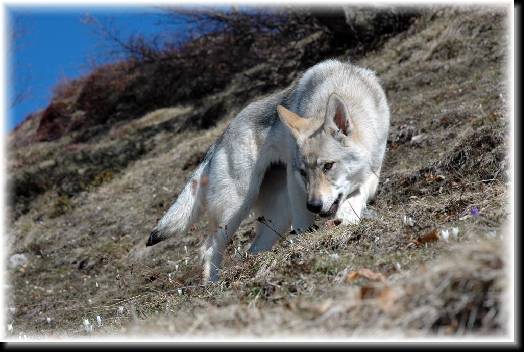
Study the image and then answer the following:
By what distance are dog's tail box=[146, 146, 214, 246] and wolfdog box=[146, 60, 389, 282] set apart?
0.4 inches

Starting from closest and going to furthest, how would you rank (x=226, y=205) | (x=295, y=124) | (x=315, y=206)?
1. (x=315, y=206)
2. (x=295, y=124)
3. (x=226, y=205)

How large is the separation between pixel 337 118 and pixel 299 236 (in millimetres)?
1428

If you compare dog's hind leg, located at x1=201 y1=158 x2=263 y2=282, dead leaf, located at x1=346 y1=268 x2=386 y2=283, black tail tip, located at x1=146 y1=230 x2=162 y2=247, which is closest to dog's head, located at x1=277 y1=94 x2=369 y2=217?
dog's hind leg, located at x1=201 y1=158 x2=263 y2=282

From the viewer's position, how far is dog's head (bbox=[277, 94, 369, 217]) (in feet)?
20.5

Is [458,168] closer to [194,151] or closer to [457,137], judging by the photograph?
[457,137]

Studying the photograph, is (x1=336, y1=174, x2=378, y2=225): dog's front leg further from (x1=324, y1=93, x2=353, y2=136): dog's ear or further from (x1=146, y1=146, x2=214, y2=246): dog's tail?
(x1=146, y1=146, x2=214, y2=246): dog's tail

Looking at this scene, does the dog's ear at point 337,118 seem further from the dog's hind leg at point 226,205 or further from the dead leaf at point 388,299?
the dead leaf at point 388,299

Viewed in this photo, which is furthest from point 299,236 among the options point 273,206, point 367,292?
point 367,292

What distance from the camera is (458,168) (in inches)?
315

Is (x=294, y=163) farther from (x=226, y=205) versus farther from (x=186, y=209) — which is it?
(x=186, y=209)

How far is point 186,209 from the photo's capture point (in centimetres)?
733

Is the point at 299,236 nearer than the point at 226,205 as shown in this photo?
Yes

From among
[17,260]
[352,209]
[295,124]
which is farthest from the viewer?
[17,260]

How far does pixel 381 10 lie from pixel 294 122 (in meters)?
12.3
